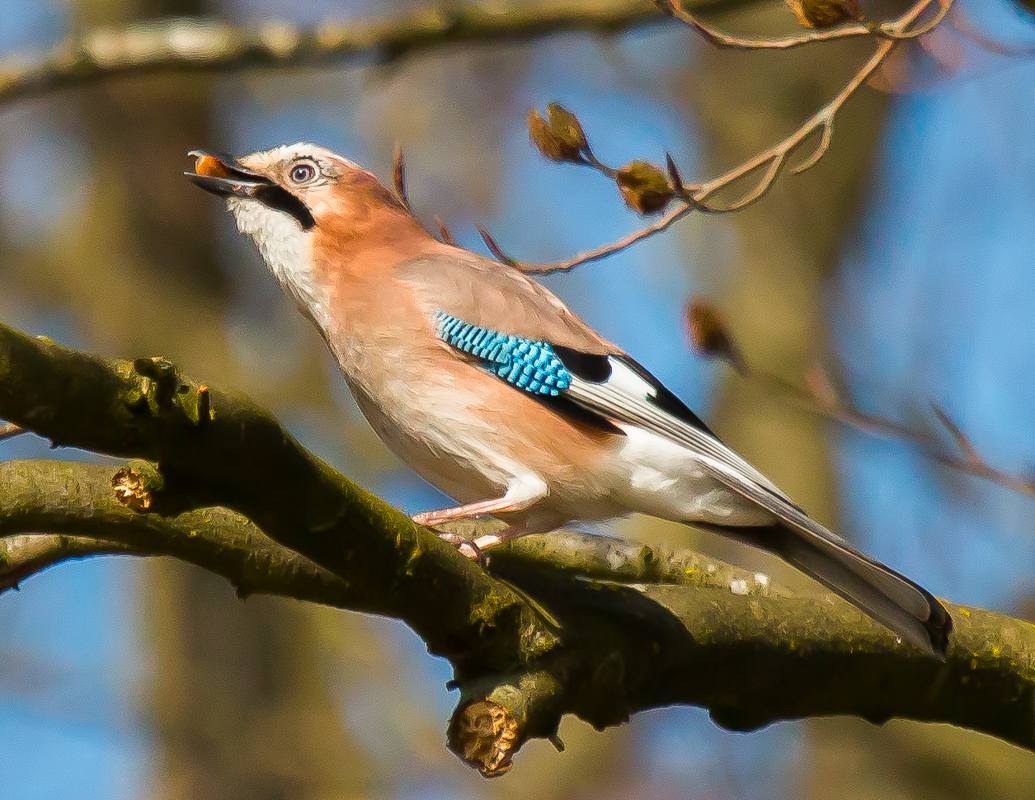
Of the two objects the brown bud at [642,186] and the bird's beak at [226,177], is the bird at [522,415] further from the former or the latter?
the brown bud at [642,186]

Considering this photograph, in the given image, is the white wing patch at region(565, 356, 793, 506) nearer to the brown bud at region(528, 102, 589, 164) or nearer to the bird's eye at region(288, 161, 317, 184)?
the brown bud at region(528, 102, 589, 164)

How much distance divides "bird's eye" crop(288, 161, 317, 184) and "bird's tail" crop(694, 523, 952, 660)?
247 cm

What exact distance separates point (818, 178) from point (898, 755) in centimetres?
451

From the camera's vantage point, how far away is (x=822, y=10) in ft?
12.2

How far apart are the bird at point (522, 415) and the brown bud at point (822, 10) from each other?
1609 millimetres

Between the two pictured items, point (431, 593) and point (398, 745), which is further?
point (398, 745)

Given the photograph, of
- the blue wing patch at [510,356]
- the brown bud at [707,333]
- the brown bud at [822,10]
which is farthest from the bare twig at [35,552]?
the brown bud at [822,10]

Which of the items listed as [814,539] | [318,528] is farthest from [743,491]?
[318,528]

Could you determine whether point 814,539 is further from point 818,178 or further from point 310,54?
point 818,178

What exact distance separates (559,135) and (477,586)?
1533mm

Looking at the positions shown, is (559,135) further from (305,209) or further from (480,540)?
(305,209)

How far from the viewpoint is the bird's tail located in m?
4.15

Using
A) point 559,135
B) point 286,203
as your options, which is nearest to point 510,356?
point 559,135

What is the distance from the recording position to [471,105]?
42.1 ft
